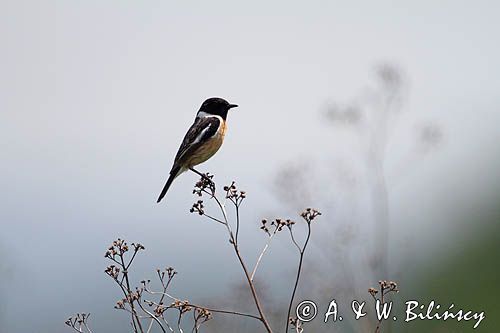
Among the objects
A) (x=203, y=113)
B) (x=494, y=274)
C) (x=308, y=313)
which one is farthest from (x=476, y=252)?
(x=308, y=313)

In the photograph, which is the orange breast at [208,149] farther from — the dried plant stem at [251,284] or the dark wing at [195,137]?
the dried plant stem at [251,284]

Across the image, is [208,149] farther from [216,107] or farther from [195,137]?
[216,107]

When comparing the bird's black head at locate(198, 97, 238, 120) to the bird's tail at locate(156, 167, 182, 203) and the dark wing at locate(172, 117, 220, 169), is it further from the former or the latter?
the bird's tail at locate(156, 167, 182, 203)

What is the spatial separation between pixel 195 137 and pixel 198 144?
0.06 m

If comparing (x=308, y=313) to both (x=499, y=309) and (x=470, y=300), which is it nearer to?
(x=470, y=300)

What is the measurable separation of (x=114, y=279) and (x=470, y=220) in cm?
671

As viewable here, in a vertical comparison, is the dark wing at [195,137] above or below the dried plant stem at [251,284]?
above

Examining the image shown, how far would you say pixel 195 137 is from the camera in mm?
7301

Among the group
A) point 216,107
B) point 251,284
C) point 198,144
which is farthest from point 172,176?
point 251,284

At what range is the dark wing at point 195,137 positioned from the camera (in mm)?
7234

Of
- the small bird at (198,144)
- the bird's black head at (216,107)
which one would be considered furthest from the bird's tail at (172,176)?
the bird's black head at (216,107)

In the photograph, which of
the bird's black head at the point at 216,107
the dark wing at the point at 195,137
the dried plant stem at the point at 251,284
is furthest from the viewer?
the bird's black head at the point at 216,107

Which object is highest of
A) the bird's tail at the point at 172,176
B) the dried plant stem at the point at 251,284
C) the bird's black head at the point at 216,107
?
the bird's black head at the point at 216,107

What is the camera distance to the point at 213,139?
734 cm
